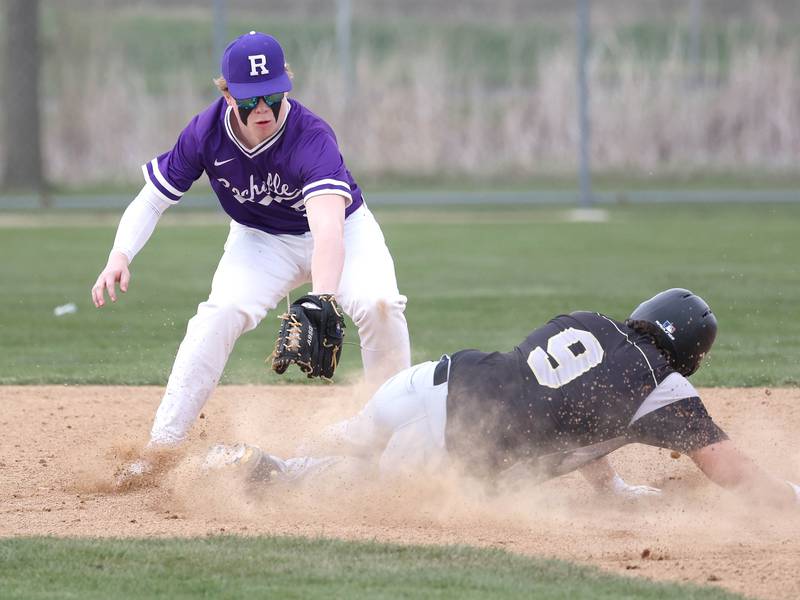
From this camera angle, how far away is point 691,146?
1938 centimetres

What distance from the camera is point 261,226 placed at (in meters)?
5.75

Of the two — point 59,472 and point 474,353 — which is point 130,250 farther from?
point 474,353

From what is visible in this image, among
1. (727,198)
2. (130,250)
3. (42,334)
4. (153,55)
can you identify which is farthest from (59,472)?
(153,55)

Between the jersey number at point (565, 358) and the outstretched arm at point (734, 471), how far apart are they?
0.47m

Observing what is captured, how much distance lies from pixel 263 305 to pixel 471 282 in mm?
6943

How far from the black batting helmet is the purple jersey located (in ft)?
4.26

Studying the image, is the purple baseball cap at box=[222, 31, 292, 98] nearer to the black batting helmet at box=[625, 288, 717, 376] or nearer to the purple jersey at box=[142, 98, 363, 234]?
the purple jersey at box=[142, 98, 363, 234]

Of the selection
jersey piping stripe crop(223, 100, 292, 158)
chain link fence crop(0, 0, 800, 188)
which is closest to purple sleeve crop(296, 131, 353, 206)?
jersey piping stripe crop(223, 100, 292, 158)

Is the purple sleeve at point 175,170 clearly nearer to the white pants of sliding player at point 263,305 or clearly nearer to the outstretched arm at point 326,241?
the white pants of sliding player at point 263,305

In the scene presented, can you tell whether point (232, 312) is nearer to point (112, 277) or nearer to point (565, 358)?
point (112, 277)

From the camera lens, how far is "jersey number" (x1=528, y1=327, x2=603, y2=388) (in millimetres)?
4598

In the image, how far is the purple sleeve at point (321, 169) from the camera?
5.24m

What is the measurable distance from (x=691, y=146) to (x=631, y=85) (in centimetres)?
126

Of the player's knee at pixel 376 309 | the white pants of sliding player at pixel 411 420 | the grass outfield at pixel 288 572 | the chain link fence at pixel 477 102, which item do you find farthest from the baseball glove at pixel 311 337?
the chain link fence at pixel 477 102
